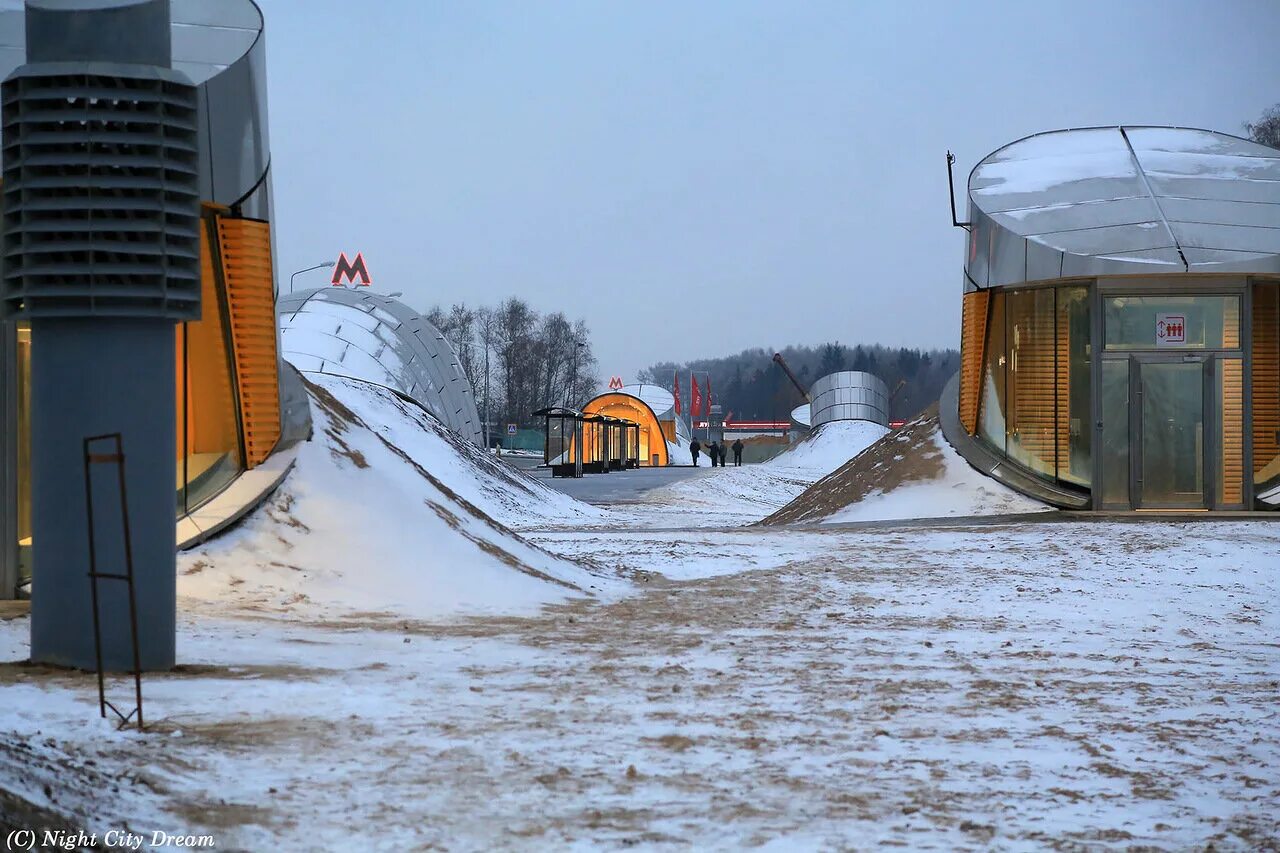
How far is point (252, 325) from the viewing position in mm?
12148

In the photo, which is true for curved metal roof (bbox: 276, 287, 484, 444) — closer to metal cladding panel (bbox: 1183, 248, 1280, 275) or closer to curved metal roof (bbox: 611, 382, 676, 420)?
metal cladding panel (bbox: 1183, 248, 1280, 275)

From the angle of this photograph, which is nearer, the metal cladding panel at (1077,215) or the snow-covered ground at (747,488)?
the metal cladding panel at (1077,215)

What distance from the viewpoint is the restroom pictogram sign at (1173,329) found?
1889cm

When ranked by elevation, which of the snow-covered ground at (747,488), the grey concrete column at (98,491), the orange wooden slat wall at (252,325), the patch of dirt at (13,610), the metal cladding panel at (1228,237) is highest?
the metal cladding panel at (1228,237)

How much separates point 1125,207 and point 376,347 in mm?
16041

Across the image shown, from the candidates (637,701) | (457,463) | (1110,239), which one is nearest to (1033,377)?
(1110,239)

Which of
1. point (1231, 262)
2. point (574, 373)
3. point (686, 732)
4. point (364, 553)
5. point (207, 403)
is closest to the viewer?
point (686, 732)

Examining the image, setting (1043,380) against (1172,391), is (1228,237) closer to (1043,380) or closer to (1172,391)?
(1172,391)

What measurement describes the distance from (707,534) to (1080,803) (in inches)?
503

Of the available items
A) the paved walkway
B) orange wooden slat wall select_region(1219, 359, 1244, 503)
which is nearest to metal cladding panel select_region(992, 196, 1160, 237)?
orange wooden slat wall select_region(1219, 359, 1244, 503)

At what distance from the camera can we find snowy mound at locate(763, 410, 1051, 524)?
20.0m

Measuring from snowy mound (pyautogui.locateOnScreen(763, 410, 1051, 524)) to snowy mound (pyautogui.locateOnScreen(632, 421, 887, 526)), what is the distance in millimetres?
3228

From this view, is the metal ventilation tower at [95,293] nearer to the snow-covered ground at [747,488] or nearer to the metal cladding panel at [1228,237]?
the metal cladding panel at [1228,237]

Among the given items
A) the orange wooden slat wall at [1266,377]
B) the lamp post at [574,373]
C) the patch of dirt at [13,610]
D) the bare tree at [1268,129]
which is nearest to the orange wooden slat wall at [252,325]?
the patch of dirt at [13,610]
